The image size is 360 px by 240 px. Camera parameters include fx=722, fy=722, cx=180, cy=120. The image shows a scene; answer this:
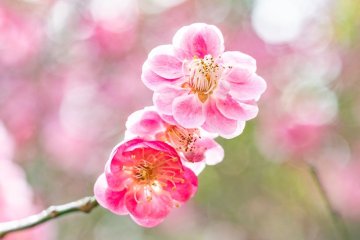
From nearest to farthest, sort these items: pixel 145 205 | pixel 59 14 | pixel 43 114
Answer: pixel 145 205, pixel 59 14, pixel 43 114

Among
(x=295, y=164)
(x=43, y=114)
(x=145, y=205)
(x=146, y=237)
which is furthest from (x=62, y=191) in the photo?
(x=145, y=205)

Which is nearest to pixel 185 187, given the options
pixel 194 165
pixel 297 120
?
pixel 194 165

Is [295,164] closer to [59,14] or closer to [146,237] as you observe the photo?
[146,237]

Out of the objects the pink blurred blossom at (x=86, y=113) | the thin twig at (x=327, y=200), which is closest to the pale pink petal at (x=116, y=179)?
the thin twig at (x=327, y=200)

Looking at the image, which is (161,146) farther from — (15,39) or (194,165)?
(15,39)

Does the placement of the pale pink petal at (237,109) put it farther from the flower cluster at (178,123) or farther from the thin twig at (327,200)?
the thin twig at (327,200)

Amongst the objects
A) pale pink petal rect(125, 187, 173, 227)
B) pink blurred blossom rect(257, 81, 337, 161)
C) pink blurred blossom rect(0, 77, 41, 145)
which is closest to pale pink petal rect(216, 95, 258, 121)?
pale pink petal rect(125, 187, 173, 227)
